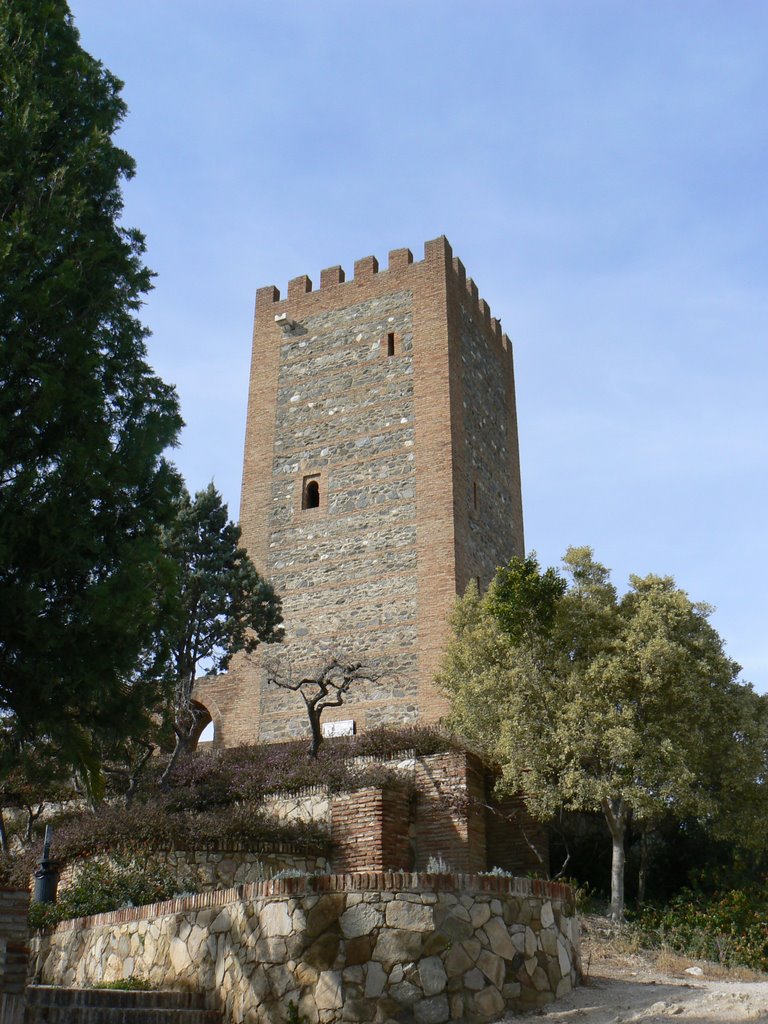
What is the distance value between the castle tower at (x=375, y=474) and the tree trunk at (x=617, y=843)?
20.5 feet

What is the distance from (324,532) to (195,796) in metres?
9.40

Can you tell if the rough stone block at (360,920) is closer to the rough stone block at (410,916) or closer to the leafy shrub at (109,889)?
the rough stone block at (410,916)

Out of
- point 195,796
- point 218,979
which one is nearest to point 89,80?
point 218,979

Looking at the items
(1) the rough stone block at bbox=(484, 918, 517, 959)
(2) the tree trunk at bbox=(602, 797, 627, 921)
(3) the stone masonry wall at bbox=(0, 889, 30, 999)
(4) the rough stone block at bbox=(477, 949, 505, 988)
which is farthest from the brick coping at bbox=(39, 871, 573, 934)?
(2) the tree trunk at bbox=(602, 797, 627, 921)

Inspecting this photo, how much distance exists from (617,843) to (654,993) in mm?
5312

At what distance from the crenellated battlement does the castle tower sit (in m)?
0.04

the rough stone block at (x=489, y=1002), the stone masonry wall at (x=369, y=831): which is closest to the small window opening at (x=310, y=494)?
the stone masonry wall at (x=369, y=831)

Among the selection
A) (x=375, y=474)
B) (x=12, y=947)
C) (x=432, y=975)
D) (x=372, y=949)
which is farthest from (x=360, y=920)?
(x=375, y=474)

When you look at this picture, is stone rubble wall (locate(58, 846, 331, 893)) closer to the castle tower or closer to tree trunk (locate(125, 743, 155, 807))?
tree trunk (locate(125, 743, 155, 807))

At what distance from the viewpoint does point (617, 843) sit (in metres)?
15.1

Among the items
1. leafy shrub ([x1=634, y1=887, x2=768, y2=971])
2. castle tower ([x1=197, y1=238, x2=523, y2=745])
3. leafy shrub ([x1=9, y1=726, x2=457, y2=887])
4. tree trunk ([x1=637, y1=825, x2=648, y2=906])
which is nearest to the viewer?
leafy shrub ([x1=634, y1=887, x2=768, y2=971])

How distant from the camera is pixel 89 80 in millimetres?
10852

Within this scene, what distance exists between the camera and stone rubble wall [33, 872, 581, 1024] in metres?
8.77

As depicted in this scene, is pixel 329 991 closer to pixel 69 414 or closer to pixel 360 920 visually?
pixel 360 920
